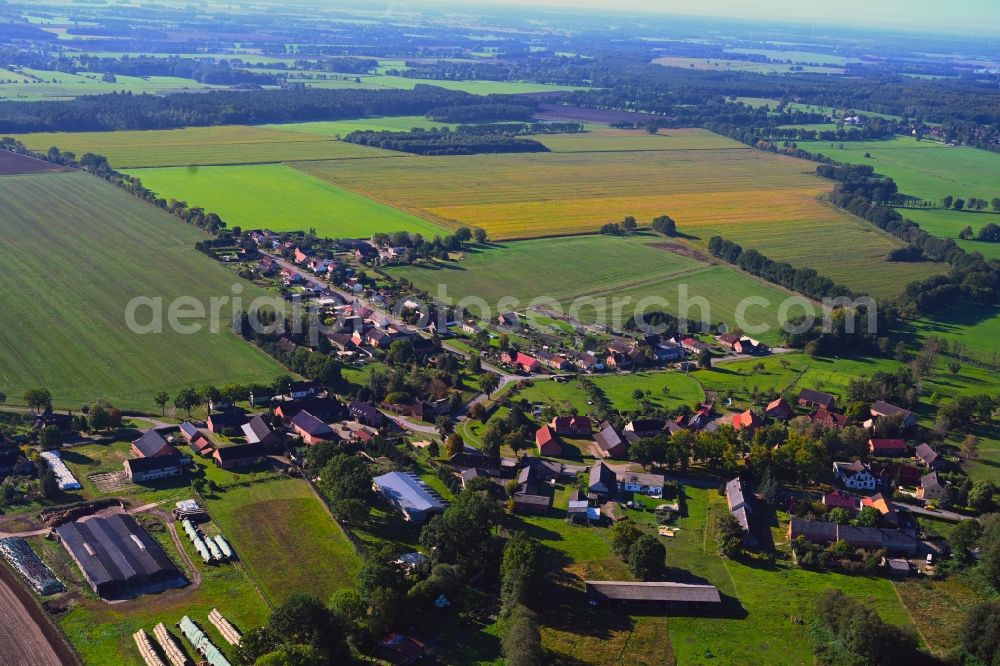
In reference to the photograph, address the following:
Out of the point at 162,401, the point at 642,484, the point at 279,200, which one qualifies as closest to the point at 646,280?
the point at 642,484

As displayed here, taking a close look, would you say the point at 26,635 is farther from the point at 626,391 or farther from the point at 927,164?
the point at 927,164

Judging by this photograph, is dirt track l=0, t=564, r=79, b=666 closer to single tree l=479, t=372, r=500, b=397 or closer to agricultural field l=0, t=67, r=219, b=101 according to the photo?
single tree l=479, t=372, r=500, b=397

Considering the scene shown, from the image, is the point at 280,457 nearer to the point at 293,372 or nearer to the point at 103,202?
the point at 293,372

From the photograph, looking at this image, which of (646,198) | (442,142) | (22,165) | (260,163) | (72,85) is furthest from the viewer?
(72,85)

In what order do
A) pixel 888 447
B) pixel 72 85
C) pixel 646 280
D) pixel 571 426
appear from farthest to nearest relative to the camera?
1. pixel 72 85
2. pixel 646 280
3. pixel 571 426
4. pixel 888 447

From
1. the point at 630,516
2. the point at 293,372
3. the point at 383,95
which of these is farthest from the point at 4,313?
the point at 383,95

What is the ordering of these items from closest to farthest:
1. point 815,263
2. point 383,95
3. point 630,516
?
point 630,516 → point 815,263 → point 383,95
